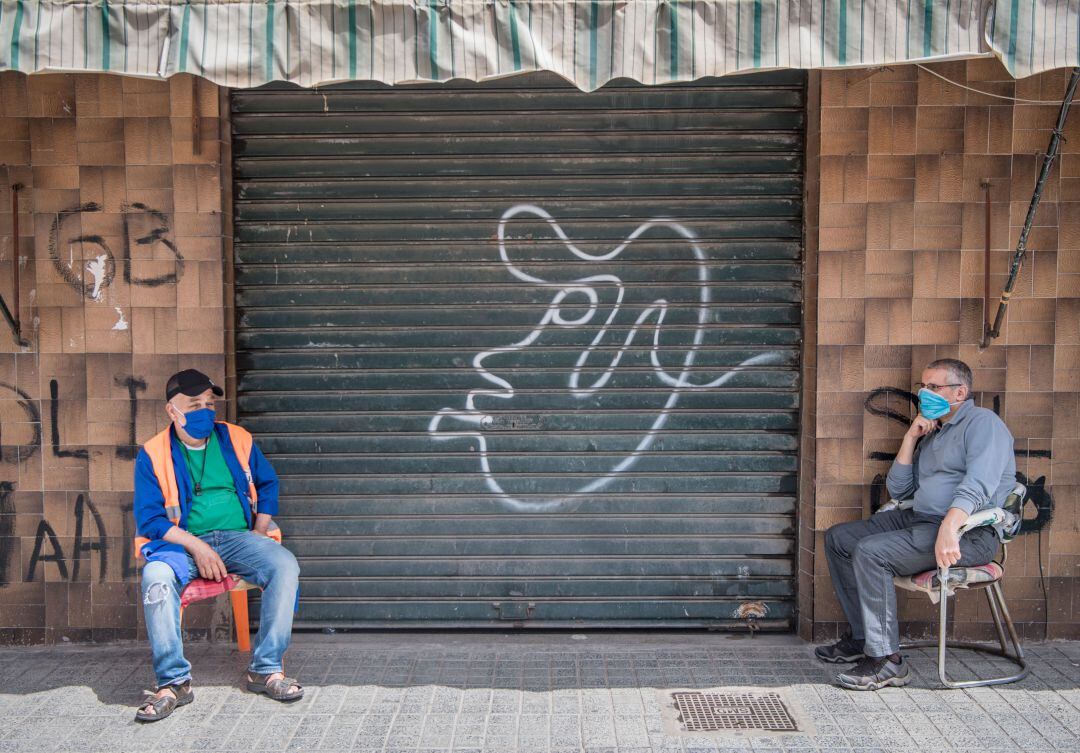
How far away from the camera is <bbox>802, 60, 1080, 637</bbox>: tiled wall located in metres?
4.67

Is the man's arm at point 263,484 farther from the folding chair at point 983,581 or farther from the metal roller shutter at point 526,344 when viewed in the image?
the folding chair at point 983,581

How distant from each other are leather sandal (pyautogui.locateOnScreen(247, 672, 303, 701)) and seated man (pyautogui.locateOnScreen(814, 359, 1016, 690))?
250cm

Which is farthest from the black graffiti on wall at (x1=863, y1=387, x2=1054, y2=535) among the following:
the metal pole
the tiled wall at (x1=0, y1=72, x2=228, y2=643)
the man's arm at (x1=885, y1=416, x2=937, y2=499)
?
the tiled wall at (x1=0, y1=72, x2=228, y2=643)

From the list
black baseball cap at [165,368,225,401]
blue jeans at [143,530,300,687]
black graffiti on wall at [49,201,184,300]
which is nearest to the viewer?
blue jeans at [143,530,300,687]

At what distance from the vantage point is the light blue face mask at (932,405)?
431cm

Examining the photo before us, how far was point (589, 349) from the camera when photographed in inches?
195

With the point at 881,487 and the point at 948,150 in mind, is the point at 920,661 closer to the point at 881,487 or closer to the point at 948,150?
the point at 881,487

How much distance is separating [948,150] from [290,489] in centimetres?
390

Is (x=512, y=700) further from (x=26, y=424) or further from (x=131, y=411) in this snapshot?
(x=26, y=424)

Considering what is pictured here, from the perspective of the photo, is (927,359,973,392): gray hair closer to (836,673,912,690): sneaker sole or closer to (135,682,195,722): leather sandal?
(836,673,912,690): sneaker sole

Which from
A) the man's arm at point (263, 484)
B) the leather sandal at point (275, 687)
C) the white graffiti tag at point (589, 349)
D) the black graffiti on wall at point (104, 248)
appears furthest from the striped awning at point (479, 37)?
the leather sandal at point (275, 687)

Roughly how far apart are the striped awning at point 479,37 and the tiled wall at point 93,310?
1.01 m

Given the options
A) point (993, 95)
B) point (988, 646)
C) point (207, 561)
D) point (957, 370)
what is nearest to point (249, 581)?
point (207, 561)

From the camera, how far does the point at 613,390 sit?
495 cm
